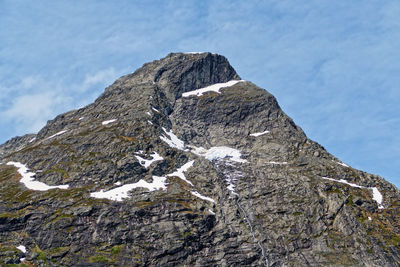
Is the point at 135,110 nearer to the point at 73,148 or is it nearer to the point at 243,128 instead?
the point at 73,148

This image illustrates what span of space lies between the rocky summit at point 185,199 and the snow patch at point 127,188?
287mm

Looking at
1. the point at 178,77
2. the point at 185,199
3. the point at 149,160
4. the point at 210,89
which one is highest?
the point at 178,77

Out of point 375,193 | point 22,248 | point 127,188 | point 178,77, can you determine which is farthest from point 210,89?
point 22,248

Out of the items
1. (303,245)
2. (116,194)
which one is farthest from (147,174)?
(303,245)

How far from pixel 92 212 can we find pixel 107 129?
155ft

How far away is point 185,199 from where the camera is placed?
10781 cm

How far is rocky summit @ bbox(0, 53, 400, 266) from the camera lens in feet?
304

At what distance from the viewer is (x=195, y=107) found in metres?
176

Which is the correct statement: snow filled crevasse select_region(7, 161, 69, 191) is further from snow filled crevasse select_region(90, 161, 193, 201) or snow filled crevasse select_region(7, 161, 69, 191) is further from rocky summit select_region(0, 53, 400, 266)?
snow filled crevasse select_region(90, 161, 193, 201)

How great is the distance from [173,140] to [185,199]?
45.0m

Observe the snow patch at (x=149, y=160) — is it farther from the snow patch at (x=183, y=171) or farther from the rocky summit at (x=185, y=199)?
the snow patch at (x=183, y=171)

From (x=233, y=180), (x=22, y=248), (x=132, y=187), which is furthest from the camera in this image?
(x=233, y=180)

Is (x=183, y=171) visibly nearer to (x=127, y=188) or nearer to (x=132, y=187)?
(x=132, y=187)

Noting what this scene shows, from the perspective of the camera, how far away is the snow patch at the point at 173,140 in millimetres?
A: 143087
